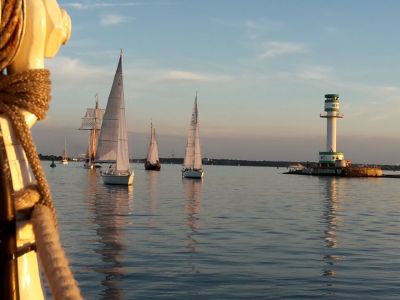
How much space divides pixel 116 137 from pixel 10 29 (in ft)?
175

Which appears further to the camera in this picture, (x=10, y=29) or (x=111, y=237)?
(x=111, y=237)

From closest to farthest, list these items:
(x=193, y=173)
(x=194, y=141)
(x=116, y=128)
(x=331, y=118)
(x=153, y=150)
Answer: (x=116, y=128) → (x=194, y=141) → (x=193, y=173) → (x=331, y=118) → (x=153, y=150)

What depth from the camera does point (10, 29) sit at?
1962mm

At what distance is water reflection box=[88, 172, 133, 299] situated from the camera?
13.2 m

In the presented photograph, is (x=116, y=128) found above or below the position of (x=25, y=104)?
above

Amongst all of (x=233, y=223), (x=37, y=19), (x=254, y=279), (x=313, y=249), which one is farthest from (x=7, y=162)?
(x=233, y=223)

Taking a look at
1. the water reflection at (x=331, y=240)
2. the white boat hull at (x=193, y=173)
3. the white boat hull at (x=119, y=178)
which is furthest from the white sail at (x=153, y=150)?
the water reflection at (x=331, y=240)

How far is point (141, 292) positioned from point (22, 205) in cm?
1104

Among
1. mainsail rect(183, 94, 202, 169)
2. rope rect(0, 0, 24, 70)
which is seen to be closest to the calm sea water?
rope rect(0, 0, 24, 70)

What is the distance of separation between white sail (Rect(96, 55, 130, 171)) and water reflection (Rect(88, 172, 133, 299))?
10385 millimetres

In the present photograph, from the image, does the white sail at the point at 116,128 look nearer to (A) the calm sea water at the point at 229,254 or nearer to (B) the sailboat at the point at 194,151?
(A) the calm sea water at the point at 229,254

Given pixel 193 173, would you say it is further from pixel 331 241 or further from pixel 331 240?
pixel 331 241

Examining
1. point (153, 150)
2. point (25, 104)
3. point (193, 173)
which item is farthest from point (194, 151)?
point (25, 104)

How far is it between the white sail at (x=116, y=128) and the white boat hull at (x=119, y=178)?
72 centimetres
